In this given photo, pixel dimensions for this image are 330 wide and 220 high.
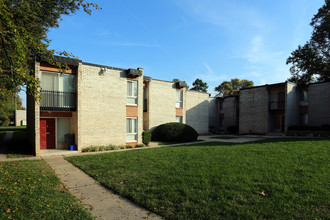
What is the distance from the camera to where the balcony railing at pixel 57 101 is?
12.7 m

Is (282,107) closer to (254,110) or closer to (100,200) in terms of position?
(254,110)

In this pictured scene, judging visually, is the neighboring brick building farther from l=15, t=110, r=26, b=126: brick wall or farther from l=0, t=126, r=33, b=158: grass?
l=15, t=110, r=26, b=126: brick wall

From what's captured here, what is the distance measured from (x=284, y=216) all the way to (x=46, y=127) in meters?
15.2

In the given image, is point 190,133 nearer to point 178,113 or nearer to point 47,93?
point 178,113

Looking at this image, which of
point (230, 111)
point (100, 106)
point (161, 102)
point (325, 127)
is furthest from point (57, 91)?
point (230, 111)

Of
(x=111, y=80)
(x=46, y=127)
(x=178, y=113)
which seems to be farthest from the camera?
(x=178, y=113)

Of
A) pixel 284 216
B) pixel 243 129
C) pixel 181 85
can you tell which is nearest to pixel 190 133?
pixel 181 85

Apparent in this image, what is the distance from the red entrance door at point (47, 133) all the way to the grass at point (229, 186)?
7.44 meters

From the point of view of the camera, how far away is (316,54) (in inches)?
1212

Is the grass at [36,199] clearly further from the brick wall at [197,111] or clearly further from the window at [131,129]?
the brick wall at [197,111]

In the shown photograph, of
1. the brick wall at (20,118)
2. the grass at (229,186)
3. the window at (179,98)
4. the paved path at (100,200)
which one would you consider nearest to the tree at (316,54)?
the window at (179,98)

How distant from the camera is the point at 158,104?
22.2 meters

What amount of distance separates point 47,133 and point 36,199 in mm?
10797

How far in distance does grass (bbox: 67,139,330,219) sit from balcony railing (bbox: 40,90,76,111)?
6.29 meters
